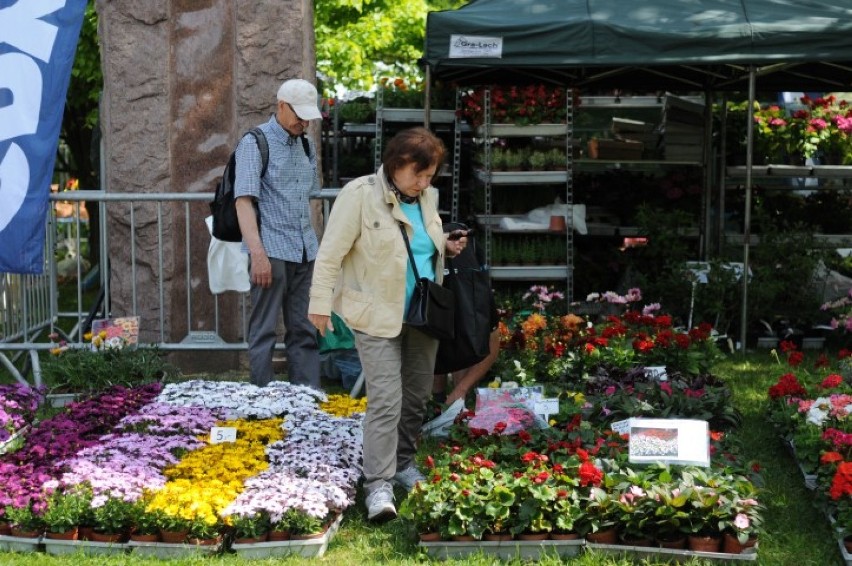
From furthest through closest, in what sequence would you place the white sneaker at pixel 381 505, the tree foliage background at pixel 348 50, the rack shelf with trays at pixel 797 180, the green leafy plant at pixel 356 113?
1. the tree foliage background at pixel 348 50
2. the green leafy plant at pixel 356 113
3. the rack shelf with trays at pixel 797 180
4. the white sneaker at pixel 381 505

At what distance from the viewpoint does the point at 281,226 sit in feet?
23.1

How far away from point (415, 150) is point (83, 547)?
2.18 m

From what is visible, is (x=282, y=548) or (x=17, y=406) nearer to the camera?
(x=282, y=548)

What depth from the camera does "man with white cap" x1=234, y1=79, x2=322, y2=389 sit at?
6840 mm

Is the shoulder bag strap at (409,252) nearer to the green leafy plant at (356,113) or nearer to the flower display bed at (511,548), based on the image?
the flower display bed at (511,548)

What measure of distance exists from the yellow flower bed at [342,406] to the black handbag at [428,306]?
1.43m

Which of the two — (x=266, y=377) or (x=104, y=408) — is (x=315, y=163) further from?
(x=104, y=408)

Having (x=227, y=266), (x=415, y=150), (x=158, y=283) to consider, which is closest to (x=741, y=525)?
(x=415, y=150)

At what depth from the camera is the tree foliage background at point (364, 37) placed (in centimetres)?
2188

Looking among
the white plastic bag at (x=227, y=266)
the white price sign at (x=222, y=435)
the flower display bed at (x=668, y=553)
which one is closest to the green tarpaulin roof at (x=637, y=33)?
the white plastic bag at (x=227, y=266)

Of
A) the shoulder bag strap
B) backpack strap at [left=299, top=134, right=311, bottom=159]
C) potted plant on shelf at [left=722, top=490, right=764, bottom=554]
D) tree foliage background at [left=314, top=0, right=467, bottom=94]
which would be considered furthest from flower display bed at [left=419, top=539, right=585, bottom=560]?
tree foliage background at [left=314, top=0, right=467, bottom=94]

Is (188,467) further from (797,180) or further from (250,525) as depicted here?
(797,180)

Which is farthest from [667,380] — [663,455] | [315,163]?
[315,163]

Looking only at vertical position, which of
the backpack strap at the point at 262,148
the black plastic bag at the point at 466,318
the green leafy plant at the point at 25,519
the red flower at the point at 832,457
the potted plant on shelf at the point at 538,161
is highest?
the backpack strap at the point at 262,148
